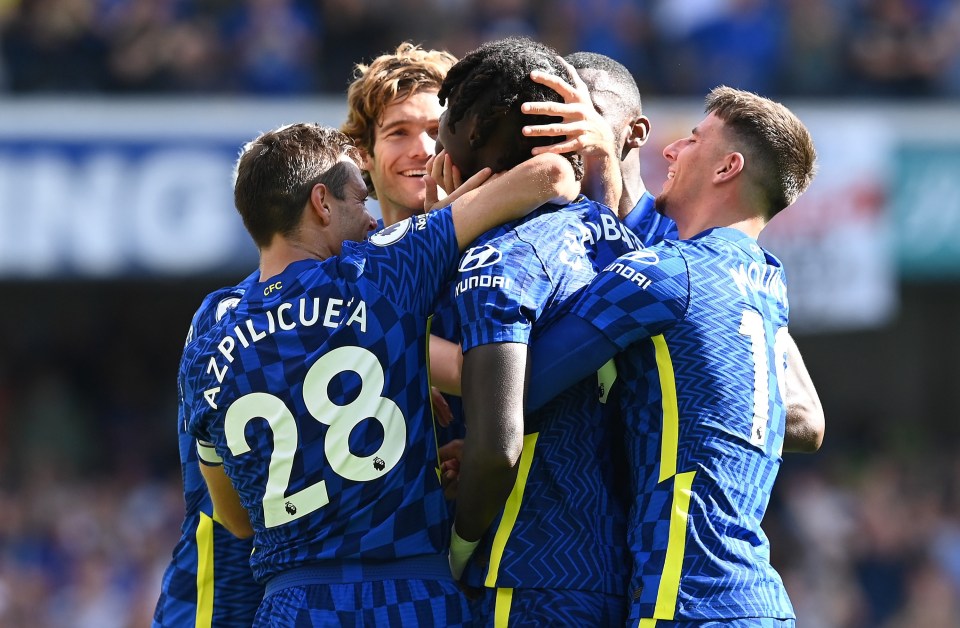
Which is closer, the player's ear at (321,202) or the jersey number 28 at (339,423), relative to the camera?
the jersey number 28 at (339,423)

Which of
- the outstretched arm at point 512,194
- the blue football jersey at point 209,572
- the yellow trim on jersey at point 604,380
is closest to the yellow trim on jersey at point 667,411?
the yellow trim on jersey at point 604,380

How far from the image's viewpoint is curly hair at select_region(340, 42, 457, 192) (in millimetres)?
4766

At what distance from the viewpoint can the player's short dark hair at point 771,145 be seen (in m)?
3.69

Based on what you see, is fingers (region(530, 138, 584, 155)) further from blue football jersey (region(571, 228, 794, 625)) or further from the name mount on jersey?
the name mount on jersey

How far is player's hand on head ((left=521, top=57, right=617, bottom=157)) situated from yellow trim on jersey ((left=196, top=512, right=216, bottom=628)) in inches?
67.7

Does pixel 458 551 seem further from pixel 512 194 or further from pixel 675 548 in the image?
pixel 512 194

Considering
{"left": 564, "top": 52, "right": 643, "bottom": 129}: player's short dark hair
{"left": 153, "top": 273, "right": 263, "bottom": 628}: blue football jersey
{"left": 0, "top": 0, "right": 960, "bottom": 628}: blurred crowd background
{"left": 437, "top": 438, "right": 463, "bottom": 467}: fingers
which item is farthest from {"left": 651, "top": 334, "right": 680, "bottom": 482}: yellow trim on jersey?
{"left": 0, "top": 0, "right": 960, "bottom": 628}: blurred crowd background

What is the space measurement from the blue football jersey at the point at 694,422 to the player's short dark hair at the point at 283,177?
0.76 metres

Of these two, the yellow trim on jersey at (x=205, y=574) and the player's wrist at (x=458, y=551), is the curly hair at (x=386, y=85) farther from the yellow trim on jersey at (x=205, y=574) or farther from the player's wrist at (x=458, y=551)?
the player's wrist at (x=458, y=551)

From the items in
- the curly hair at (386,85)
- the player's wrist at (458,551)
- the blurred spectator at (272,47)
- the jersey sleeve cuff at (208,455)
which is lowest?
the player's wrist at (458,551)

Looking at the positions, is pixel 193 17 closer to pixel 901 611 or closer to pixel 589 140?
pixel 901 611

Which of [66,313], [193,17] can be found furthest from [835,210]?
[66,313]

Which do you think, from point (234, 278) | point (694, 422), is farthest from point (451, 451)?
point (234, 278)

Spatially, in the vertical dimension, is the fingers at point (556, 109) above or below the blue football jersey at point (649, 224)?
above
